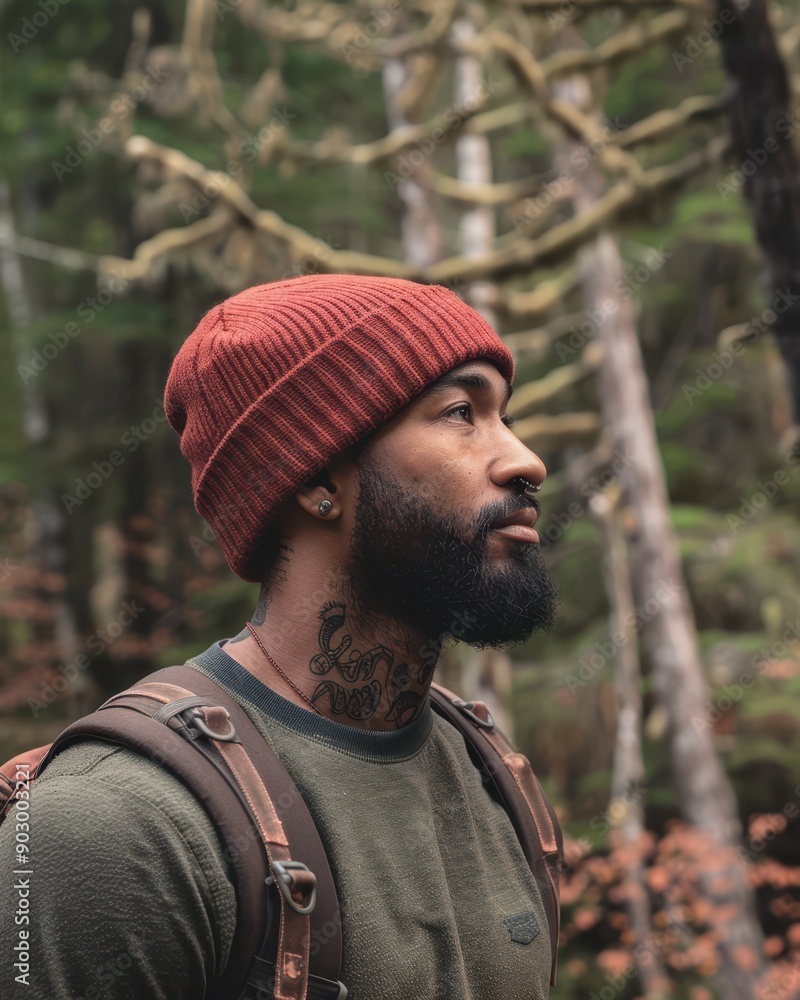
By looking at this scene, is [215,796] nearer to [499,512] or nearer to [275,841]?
[275,841]

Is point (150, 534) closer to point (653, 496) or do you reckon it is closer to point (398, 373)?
point (653, 496)

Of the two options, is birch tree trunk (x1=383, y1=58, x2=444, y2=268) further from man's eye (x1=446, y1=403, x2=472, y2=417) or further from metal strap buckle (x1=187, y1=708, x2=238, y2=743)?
metal strap buckle (x1=187, y1=708, x2=238, y2=743)

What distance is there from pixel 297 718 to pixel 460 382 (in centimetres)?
74

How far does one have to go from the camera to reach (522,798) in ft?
7.55

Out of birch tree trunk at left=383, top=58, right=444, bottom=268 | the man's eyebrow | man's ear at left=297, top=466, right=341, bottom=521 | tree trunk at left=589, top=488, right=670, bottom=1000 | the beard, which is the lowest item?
tree trunk at left=589, top=488, right=670, bottom=1000

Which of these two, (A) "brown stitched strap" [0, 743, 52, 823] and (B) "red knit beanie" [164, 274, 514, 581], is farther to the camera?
(B) "red knit beanie" [164, 274, 514, 581]

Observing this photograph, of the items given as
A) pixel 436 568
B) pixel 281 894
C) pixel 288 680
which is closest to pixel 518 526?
pixel 436 568

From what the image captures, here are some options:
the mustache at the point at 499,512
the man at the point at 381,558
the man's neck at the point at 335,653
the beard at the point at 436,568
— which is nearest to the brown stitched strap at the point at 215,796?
the man at the point at 381,558

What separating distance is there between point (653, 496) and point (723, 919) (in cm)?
336

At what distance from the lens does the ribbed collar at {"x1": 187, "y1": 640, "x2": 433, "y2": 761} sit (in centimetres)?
204

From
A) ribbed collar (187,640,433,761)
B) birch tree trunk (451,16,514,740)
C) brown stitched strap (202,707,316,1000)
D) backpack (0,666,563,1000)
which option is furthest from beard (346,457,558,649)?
birch tree trunk (451,16,514,740)

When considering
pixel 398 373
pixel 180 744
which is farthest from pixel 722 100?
pixel 180 744

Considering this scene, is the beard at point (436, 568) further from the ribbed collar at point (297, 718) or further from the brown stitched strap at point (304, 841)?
the brown stitched strap at point (304, 841)

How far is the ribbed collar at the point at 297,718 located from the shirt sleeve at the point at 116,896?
14.0 inches
